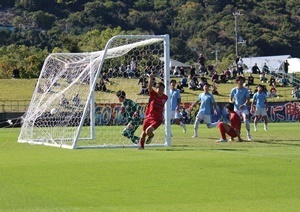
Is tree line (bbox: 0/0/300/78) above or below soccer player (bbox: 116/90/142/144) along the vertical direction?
above

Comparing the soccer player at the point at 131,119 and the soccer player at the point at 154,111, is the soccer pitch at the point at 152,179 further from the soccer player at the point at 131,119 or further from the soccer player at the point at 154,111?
the soccer player at the point at 131,119

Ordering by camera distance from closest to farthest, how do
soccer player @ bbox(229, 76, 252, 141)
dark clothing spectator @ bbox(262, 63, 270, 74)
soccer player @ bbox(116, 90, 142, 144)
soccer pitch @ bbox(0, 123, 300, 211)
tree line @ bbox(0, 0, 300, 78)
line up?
1. soccer pitch @ bbox(0, 123, 300, 211)
2. soccer player @ bbox(116, 90, 142, 144)
3. soccer player @ bbox(229, 76, 252, 141)
4. dark clothing spectator @ bbox(262, 63, 270, 74)
5. tree line @ bbox(0, 0, 300, 78)

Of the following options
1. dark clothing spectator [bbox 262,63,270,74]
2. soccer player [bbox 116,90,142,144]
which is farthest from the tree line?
soccer player [bbox 116,90,142,144]

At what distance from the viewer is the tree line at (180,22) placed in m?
140

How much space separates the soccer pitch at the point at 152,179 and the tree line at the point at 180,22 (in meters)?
107

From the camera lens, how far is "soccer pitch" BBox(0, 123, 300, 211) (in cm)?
1268

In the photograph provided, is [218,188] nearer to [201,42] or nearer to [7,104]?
[7,104]

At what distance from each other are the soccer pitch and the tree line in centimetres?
10677

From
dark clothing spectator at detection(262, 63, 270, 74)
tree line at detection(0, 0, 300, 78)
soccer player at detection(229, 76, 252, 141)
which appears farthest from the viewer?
tree line at detection(0, 0, 300, 78)

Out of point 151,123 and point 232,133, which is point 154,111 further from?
point 232,133

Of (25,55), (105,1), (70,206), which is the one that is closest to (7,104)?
(25,55)

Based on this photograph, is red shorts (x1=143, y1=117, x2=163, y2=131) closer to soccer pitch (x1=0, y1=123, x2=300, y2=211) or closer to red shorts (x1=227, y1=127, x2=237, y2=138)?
soccer pitch (x1=0, y1=123, x2=300, y2=211)

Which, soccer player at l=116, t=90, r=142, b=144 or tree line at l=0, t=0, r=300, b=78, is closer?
soccer player at l=116, t=90, r=142, b=144

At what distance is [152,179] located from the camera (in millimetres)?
15688
